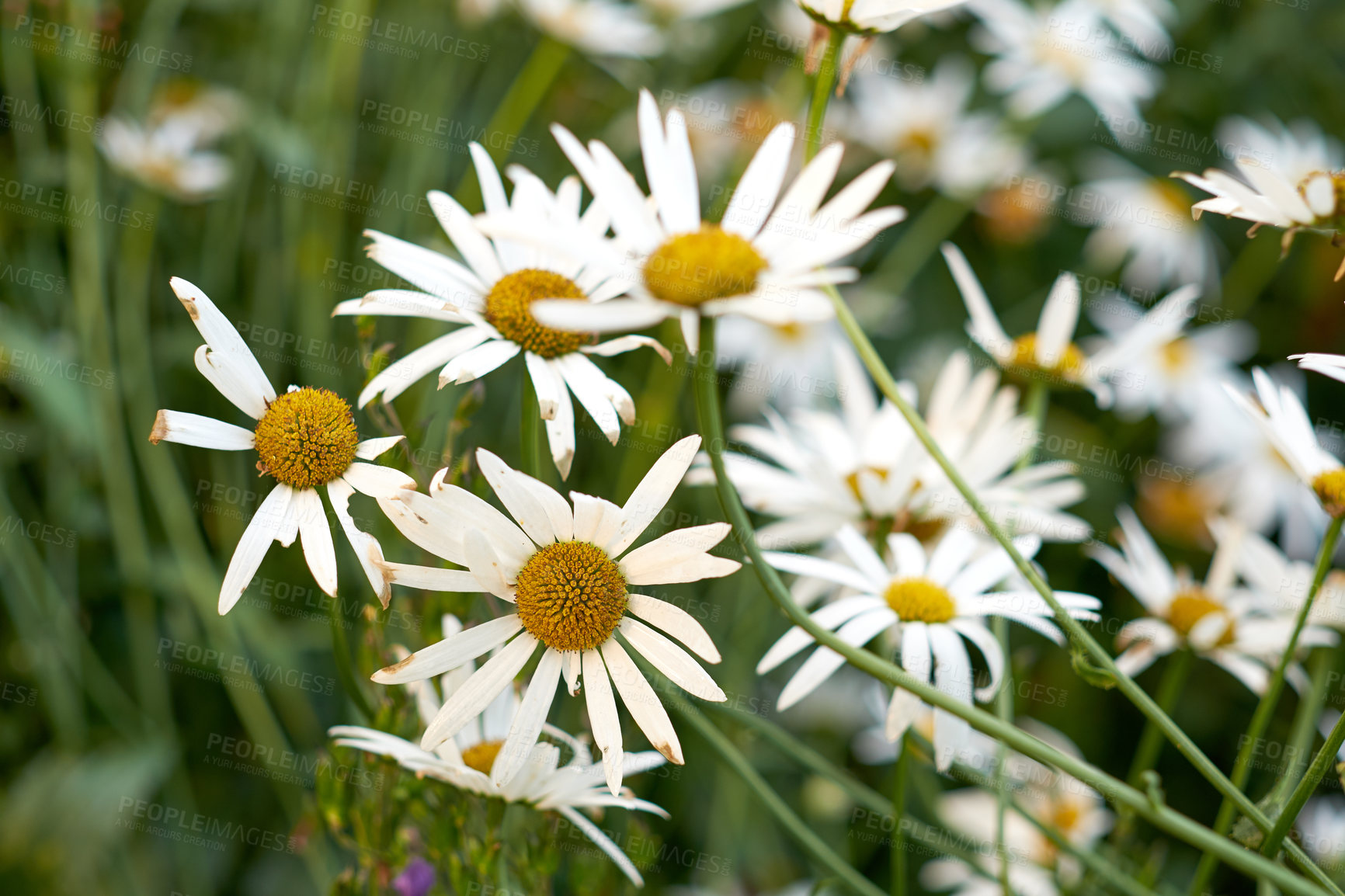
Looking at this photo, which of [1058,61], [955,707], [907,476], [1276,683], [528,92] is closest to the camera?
[955,707]

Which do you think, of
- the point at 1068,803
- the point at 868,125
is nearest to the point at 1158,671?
the point at 1068,803

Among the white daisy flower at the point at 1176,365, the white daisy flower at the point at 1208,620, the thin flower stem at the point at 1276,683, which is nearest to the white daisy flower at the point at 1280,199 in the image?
the thin flower stem at the point at 1276,683

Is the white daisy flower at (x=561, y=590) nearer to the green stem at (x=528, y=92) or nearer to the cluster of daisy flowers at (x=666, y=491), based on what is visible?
the cluster of daisy flowers at (x=666, y=491)

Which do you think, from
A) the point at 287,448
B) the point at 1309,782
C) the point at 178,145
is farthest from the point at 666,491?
the point at 178,145

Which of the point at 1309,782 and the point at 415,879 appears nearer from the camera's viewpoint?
the point at 1309,782

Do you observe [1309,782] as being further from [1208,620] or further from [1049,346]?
[1049,346]

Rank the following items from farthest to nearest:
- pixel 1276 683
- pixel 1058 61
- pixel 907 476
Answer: pixel 1058 61 < pixel 907 476 < pixel 1276 683

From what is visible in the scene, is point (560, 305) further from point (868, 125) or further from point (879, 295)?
point (868, 125)

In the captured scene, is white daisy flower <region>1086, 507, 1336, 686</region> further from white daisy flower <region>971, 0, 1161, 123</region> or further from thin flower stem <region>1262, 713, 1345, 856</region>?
white daisy flower <region>971, 0, 1161, 123</region>
